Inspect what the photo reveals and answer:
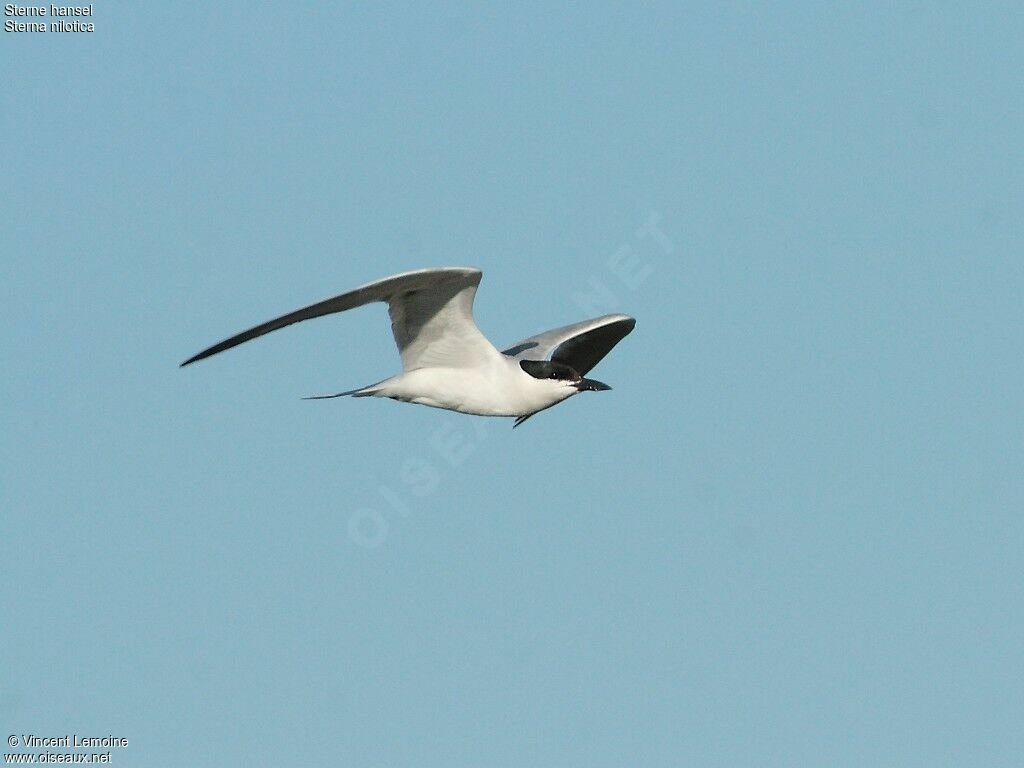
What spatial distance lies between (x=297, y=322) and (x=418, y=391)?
3140 millimetres

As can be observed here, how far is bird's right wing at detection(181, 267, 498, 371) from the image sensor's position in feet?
48.9

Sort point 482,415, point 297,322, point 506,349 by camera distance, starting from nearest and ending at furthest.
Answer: point 297,322 < point 482,415 < point 506,349

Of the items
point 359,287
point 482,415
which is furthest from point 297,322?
point 482,415

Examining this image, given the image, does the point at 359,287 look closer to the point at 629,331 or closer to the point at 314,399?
the point at 314,399

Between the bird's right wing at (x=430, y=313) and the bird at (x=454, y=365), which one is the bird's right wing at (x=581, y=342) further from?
the bird's right wing at (x=430, y=313)

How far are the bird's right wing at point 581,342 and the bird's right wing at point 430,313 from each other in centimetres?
→ 310

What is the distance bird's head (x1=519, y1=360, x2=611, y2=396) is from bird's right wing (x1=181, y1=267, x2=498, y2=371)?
23.7 inches

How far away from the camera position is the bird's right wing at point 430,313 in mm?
14898

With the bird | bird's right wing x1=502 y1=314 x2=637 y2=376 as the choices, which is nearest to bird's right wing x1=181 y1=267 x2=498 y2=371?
the bird

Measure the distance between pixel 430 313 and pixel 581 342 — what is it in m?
4.91

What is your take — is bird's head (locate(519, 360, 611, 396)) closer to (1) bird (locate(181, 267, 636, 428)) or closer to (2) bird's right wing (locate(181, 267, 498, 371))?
(1) bird (locate(181, 267, 636, 428))

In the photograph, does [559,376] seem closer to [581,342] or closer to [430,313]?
[430,313]

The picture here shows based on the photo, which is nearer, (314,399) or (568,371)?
(314,399)

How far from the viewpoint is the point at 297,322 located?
46.3 feet
